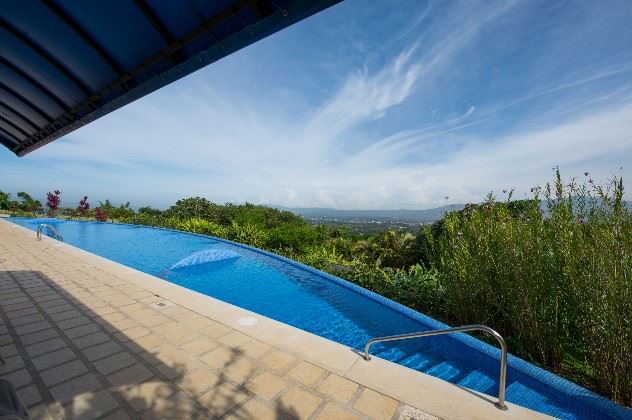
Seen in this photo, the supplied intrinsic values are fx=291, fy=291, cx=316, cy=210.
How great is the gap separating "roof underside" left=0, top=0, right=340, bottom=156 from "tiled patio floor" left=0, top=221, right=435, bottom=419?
3263 millimetres

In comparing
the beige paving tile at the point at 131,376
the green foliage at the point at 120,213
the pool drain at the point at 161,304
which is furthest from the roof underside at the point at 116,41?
the green foliage at the point at 120,213

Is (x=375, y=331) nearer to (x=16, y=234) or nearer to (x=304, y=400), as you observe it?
(x=304, y=400)

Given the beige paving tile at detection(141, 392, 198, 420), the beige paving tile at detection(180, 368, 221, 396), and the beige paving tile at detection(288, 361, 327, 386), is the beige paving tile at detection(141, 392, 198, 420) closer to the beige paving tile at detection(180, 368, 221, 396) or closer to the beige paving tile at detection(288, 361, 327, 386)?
the beige paving tile at detection(180, 368, 221, 396)

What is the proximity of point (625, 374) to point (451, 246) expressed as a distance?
247cm

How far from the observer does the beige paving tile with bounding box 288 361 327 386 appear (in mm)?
2865

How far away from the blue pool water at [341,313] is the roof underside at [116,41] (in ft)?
14.8

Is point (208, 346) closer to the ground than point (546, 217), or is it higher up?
closer to the ground

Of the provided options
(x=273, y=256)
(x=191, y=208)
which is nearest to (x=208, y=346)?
(x=273, y=256)

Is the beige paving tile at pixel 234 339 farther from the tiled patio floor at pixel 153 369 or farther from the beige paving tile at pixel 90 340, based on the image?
the beige paving tile at pixel 90 340

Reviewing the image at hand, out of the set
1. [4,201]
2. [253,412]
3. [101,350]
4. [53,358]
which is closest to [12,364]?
[53,358]

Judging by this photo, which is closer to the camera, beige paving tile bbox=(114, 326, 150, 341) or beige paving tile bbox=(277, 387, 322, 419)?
beige paving tile bbox=(277, 387, 322, 419)

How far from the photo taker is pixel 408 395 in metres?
2.67

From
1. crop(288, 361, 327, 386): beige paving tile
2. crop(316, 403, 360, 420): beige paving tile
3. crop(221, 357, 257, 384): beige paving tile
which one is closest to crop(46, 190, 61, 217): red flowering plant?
crop(221, 357, 257, 384): beige paving tile

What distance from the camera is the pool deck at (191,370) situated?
2.46 metres
